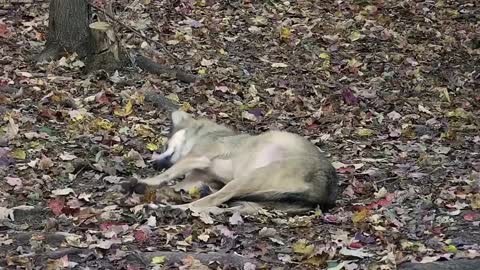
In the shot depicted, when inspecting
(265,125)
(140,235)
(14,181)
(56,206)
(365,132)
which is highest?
(140,235)

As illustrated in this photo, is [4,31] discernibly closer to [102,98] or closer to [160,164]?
[102,98]

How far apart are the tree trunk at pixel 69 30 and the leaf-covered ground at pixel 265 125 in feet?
0.73

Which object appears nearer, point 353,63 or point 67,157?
point 67,157

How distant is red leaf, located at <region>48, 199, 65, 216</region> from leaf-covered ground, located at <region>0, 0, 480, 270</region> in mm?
23

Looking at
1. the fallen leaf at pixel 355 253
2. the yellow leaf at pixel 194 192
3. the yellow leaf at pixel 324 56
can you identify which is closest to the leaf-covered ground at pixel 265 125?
the fallen leaf at pixel 355 253

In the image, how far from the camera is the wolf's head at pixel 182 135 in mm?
7848

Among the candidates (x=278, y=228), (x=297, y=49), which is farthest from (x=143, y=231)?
(x=297, y=49)

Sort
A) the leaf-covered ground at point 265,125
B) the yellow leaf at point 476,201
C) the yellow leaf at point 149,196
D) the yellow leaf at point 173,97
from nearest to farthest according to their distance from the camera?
the leaf-covered ground at point 265,125 < the yellow leaf at point 476,201 < the yellow leaf at point 149,196 < the yellow leaf at point 173,97

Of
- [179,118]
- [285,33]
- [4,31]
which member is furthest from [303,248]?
[285,33]

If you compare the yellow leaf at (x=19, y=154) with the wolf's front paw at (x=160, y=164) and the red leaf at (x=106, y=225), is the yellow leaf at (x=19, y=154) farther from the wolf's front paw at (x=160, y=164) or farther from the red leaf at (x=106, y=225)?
the red leaf at (x=106, y=225)

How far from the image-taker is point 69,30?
34.9ft

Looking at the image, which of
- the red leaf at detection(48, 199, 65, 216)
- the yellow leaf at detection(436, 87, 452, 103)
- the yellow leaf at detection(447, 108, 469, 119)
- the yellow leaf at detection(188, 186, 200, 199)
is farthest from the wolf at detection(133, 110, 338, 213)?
the yellow leaf at detection(436, 87, 452, 103)

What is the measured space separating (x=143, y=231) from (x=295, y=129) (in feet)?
13.3

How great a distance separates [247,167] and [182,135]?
102 centimetres
